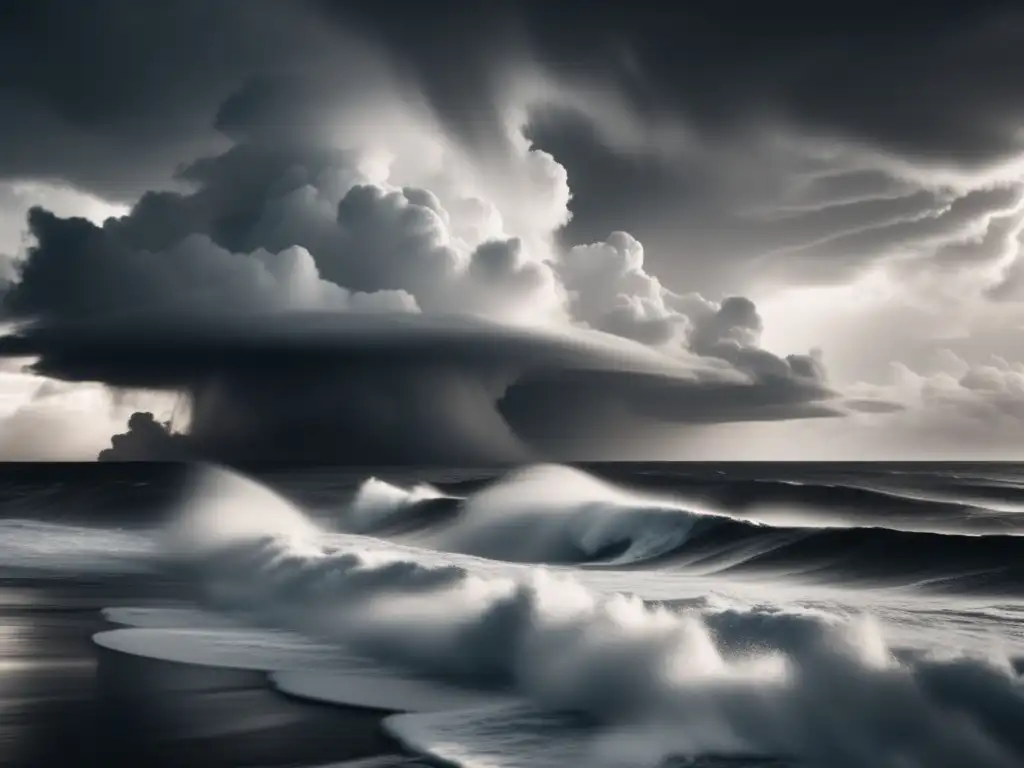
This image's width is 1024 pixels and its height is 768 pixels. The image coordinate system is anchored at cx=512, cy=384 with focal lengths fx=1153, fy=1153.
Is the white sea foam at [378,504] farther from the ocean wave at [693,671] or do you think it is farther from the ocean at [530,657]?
the ocean wave at [693,671]

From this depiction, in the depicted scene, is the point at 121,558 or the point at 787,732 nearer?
the point at 787,732

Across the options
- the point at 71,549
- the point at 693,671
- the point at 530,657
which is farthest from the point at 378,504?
the point at 693,671

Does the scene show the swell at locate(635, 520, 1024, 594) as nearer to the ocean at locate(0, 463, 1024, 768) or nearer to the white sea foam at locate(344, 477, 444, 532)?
the ocean at locate(0, 463, 1024, 768)

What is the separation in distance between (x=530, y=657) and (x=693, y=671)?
7.62ft

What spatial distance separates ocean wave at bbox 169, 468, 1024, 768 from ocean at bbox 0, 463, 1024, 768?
0.03 meters

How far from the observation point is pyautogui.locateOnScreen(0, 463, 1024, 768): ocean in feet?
32.0

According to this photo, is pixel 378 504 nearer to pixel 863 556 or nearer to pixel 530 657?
pixel 863 556

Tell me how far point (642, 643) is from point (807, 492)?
4318 centimetres

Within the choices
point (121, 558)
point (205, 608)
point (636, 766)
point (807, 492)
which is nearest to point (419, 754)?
point (636, 766)

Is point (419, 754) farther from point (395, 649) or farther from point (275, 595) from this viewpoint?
point (275, 595)

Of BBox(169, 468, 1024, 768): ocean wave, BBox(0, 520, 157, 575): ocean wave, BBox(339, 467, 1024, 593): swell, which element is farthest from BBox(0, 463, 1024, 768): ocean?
BBox(0, 520, 157, 575): ocean wave

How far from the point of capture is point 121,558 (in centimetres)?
2991

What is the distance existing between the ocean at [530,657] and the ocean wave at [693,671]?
0.03 meters

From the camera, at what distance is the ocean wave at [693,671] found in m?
9.64
